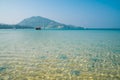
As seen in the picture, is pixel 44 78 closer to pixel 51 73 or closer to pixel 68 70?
pixel 51 73

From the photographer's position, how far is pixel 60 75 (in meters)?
11.4

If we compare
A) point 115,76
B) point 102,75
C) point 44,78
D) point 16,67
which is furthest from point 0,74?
point 115,76

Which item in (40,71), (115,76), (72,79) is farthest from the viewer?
(40,71)

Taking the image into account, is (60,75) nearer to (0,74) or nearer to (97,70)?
(97,70)

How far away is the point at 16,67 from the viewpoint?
1373cm

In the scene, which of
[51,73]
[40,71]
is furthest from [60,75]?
[40,71]

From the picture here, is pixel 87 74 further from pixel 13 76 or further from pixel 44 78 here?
pixel 13 76

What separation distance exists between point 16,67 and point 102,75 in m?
7.10

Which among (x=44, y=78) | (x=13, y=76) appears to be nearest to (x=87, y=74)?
(x=44, y=78)

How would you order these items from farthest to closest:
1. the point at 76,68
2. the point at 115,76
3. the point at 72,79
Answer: the point at 76,68 → the point at 115,76 → the point at 72,79

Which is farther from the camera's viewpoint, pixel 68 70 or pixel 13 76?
pixel 68 70

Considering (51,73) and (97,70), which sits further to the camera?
(97,70)

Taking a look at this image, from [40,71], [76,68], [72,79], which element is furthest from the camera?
[76,68]

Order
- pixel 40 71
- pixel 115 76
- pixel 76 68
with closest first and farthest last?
pixel 115 76 < pixel 40 71 < pixel 76 68
